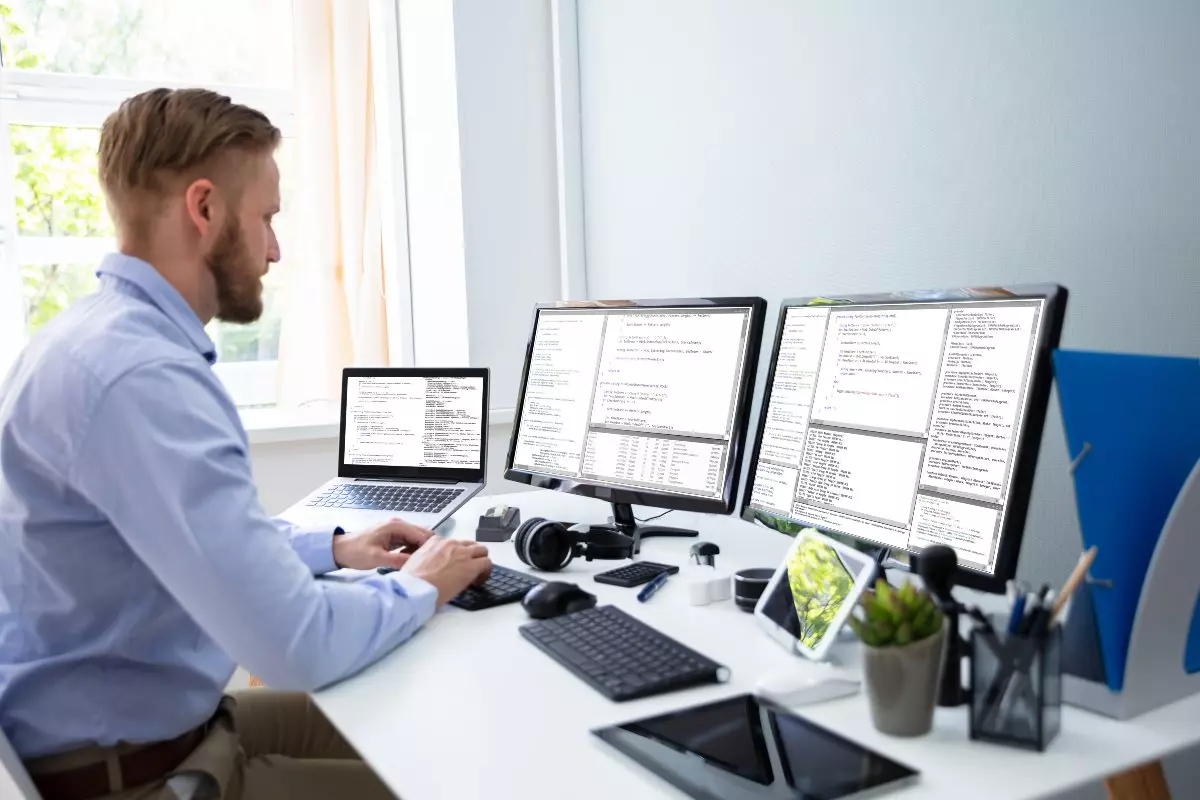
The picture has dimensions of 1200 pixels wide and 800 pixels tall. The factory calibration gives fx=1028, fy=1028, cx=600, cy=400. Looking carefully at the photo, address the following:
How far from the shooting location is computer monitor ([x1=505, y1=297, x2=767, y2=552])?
61.6 inches

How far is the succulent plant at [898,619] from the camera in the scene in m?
0.91

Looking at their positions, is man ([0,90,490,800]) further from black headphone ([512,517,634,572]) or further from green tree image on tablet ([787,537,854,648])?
green tree image on tablet ([787,537,854,648])

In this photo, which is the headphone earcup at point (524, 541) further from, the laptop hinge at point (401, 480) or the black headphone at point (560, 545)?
the laptop hinge at point (401, 480)

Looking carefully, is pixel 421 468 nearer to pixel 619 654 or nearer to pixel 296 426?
pixel 296 426

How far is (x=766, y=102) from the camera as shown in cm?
206

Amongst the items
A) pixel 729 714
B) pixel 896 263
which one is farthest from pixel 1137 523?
pixel 896 263

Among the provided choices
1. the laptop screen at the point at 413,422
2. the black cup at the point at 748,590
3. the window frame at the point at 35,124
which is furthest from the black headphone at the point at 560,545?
the window frame at the point at 35,124

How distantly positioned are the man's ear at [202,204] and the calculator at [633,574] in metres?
0.72

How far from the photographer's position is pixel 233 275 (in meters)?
1.32

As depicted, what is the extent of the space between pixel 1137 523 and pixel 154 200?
1146mm

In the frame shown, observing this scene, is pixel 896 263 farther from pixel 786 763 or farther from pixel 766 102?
pixel 786 763

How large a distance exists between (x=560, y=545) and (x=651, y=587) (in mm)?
192

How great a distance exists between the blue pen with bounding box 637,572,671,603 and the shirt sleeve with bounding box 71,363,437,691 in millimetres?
451

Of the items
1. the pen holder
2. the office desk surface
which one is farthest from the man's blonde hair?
the pen holder
